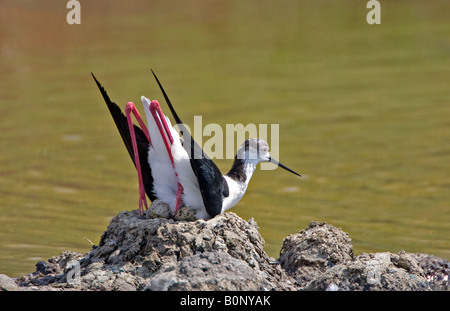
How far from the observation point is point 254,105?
14.1 m

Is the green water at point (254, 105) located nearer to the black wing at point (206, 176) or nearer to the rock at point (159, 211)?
the rock at point (159, 211)

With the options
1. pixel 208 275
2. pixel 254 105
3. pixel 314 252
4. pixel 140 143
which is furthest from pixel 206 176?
pixel 254 105

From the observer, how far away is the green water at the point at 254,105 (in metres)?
9.54

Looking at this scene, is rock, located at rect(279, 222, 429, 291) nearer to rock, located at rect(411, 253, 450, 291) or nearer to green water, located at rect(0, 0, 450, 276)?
rock, located at rect(411, 253, 450, 291)

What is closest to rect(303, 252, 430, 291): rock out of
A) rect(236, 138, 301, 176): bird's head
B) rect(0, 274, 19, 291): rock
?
rect(236, 138, 301, 176): bird's head

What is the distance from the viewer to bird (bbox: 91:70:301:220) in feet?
20.5

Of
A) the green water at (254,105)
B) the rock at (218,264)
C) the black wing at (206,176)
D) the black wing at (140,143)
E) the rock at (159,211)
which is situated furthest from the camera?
the green water at (254,105)

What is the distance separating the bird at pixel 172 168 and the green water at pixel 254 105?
5.74 ft

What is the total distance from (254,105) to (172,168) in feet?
25.2

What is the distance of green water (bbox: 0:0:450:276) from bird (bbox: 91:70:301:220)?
1.75 meters

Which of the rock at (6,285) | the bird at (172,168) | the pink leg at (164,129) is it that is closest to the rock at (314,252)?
the bird at (172,168)

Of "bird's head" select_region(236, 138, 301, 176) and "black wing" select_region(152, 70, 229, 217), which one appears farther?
"bird's head" select_region(236, 138, 301, 176)

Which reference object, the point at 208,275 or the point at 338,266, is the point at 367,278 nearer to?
the point at 338,266

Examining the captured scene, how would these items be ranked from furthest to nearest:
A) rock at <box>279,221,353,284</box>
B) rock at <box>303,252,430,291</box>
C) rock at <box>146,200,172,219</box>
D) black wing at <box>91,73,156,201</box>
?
black wing at <box>91,73,156,201</box> < rock at <box>279,221,353,284</box> < rock at <box>146,200,172,219</box> < rock at <box>303,252,430,291</box>
